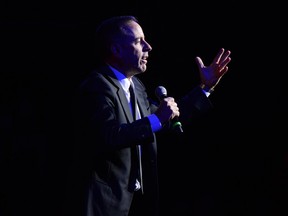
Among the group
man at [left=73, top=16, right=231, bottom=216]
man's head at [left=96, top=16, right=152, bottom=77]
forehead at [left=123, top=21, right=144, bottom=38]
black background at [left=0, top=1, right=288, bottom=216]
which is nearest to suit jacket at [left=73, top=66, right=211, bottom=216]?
man at [left=73, top=16, right=231, bottom=216]

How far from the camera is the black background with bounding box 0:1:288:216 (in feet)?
9.47

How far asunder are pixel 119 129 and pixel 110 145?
74 mm

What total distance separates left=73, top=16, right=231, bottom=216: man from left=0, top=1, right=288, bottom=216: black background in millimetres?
988

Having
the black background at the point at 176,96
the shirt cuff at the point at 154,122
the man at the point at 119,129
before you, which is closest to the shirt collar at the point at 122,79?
the man at the point at 119,129

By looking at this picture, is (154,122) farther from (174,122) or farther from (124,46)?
(124,46)

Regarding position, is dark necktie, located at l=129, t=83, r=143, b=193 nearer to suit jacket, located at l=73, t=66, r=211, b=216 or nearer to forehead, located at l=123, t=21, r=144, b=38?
suit jacket, located at l=73, t=66, r=211, b=216

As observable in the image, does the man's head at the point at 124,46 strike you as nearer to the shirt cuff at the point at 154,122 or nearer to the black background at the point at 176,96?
the shirt cuff at the point at 154,122

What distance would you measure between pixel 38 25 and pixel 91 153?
58.4 inches

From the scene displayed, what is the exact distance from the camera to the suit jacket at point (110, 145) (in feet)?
5.48

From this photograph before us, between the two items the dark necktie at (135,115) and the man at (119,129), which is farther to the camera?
the dark necktie at (135,115)

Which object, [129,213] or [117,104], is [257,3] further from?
[129,213]

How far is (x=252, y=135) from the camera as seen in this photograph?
3004 mm

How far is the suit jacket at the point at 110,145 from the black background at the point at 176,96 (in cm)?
119

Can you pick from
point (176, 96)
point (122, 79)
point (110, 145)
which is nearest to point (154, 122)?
point (110, 145)
